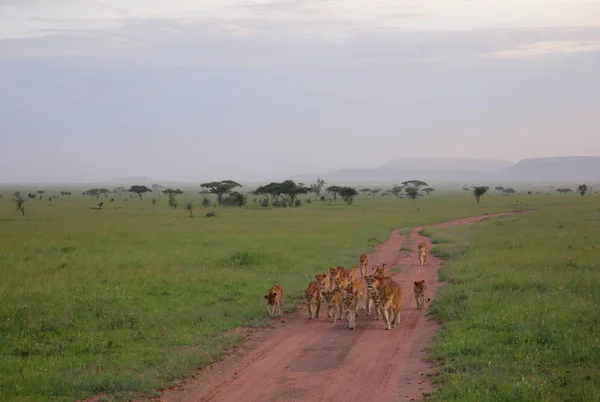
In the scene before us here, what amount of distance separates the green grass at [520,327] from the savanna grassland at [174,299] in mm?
64

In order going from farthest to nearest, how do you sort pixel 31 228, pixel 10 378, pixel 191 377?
pixel 31 228
pixel 191 377
pixel 10 378

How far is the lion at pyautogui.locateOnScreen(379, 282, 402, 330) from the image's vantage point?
14.1 meters

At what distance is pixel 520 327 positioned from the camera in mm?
12758

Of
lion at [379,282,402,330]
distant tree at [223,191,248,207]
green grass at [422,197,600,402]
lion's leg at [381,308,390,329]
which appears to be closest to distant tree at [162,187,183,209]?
distant tree at [223,191,248,207]

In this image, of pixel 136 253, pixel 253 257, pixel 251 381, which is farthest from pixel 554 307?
pixel 136 253

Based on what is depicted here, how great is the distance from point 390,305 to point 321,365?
3.62 m

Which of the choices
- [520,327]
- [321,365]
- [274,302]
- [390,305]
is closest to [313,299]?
[274,302]

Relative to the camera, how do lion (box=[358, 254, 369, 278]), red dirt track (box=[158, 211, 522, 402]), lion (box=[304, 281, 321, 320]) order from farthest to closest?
1. lion (box=[358, 254, 369, 278])
2. lion (box=[304, 281, 321, 320])
3. red dirt track (box=[158, 211, 522, 402])

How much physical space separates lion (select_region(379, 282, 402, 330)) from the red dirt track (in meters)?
0.22

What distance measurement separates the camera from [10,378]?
9836 millimetres

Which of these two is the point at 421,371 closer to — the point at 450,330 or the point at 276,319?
the point at 450,330

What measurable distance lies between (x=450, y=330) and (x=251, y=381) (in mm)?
5243

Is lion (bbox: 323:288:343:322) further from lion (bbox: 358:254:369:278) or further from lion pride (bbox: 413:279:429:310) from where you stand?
lion (bbox: 358:254:369:278)

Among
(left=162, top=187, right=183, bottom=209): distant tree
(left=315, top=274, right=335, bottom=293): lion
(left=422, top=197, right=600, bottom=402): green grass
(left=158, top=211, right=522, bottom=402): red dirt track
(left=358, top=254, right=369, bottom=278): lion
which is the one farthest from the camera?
(left=162, top=187, right=183, bottom=209): distant tree
